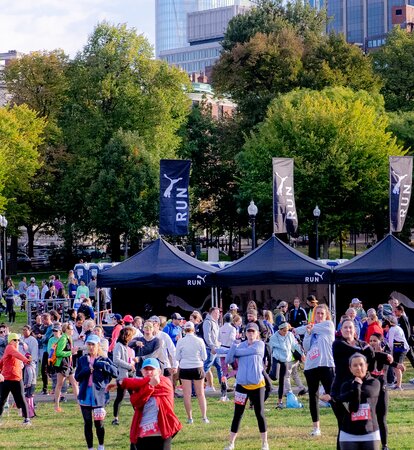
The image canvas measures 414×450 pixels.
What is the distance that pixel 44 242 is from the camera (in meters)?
87.5

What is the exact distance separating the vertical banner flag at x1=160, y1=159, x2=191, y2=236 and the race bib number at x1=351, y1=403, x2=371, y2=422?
1849 cm

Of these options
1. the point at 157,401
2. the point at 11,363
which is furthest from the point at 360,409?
the point at 11,363

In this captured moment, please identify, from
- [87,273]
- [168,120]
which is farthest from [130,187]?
[87,273]

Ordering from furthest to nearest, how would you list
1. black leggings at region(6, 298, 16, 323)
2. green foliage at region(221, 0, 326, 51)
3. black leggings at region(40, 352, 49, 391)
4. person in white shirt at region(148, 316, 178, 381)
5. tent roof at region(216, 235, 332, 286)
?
green foliage at region(221, 0, 326, 51), black leggings at region(6, 298, 16, 323), tent roof at region(216, 235, 332, 286), black leggings at region(40, 352, 49, 391), person in white shirt at region(148, 316, 178, 381)

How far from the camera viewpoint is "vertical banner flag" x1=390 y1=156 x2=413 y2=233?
27620mm

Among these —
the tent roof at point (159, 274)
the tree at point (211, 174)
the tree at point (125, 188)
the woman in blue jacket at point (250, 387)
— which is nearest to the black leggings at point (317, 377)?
the woman in blue jacket at point (250, 387)

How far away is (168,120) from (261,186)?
45.5ft

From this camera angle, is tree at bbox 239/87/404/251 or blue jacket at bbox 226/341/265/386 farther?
tree at bbox 239/87/404/251

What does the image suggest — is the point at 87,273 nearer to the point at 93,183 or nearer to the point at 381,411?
the point at 93,183

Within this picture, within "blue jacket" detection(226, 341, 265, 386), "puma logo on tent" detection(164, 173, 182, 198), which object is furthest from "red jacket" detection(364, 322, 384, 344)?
"puma logo on tent" detection(164, 173, 182, 198)

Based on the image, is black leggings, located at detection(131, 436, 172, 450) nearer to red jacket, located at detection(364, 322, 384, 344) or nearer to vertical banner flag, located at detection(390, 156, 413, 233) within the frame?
red jacket, located at detection(364, 322, 384, 344)

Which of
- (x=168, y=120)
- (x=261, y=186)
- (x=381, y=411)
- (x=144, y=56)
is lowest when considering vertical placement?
(x=381, y=411)

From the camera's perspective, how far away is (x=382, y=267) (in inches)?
1002

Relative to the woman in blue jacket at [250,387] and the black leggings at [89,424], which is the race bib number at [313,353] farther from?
the black leggings at [89,424]
